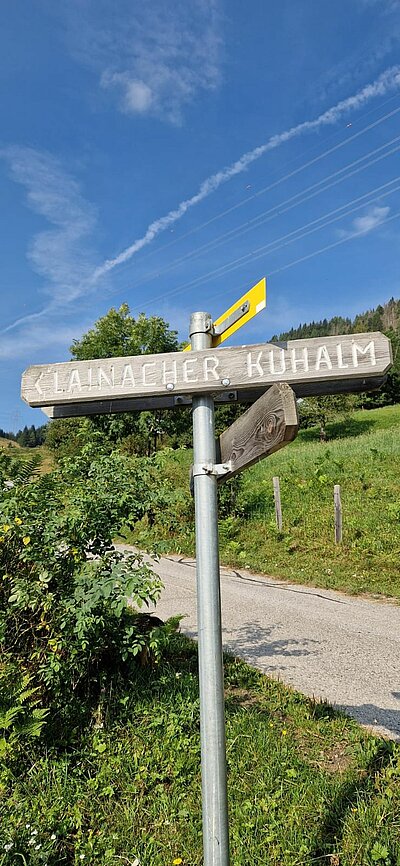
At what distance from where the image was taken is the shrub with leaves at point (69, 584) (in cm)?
342

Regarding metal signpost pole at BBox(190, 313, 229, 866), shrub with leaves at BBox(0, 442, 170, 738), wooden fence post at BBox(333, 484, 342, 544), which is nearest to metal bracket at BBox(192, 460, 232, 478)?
metal signpost pole at BBox(190, 313, 229, 866)

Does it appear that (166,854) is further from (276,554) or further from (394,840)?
(276,554)

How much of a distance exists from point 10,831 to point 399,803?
196cm

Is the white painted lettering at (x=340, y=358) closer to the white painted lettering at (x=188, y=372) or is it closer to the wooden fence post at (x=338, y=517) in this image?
the white painted lettering at (x=188, y=372)

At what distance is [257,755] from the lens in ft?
11.3

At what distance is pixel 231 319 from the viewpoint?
2068 millimetres

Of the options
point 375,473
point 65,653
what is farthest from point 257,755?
point 375,473

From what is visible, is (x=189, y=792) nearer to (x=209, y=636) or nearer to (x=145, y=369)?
(x=209, y=636)

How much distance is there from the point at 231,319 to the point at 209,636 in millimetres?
1126

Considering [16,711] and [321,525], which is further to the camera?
[321,525]

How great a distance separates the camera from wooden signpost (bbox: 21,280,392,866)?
194 centimetres

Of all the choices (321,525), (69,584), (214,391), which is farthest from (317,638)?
(321,525)

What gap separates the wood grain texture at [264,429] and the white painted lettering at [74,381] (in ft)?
1.97

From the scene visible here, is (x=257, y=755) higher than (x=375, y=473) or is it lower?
lower
